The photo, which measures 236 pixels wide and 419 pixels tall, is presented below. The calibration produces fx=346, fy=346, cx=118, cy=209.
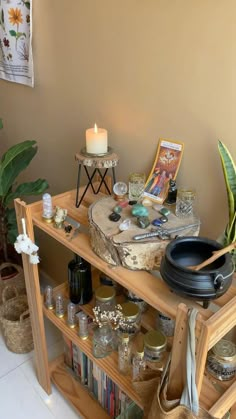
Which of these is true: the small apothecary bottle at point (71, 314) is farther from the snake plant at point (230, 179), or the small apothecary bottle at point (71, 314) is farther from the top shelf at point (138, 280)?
the snake plant at point (230, 179)

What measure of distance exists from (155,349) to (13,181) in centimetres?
101

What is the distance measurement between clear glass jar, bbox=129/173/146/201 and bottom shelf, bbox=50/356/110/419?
0.90 meters

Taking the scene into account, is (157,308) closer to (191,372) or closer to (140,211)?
(191,372)

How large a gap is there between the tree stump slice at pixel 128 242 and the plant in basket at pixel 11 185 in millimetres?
611

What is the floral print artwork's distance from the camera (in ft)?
5.00

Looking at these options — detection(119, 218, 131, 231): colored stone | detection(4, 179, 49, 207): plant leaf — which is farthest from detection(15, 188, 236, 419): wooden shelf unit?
detection(4, 179, 49, 207): plant leaf

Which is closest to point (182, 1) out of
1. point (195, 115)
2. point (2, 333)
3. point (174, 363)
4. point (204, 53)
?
point (204, 53)

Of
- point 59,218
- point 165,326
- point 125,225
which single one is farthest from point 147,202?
point 165,326

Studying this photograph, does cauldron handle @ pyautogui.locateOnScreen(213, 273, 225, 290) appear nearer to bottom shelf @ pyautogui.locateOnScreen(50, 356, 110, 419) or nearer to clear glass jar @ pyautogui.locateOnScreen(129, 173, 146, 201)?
clear glass jar @ pyautogui.locateOnScreen(129, 173, 146, 201)

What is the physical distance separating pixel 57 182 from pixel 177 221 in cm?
91

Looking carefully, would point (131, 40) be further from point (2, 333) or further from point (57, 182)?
point (2, 333)

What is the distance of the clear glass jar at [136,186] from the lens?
3.63 ft

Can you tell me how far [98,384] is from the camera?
4.52 feet

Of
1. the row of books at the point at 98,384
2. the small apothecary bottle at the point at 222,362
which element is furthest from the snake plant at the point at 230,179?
the row of books at the point at 98,384
